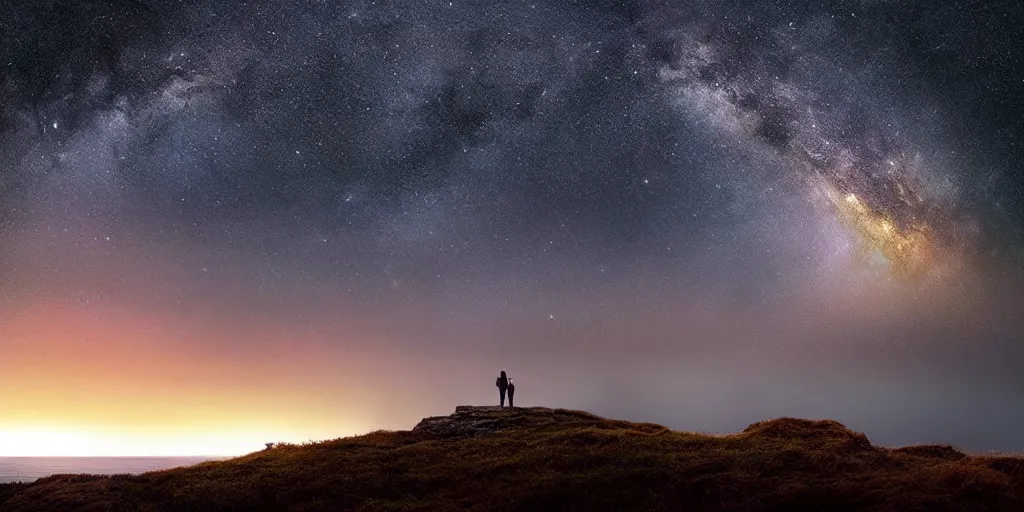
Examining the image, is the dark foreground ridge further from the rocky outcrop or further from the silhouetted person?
the silhouetted person

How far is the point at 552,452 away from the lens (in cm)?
2842

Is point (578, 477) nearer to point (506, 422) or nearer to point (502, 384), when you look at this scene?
point (506, 422)

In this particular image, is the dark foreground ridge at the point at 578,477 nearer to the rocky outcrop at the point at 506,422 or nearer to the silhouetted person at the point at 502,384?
the rocky outcrop at the point at 506,422

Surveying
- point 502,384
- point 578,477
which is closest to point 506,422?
point 502,384

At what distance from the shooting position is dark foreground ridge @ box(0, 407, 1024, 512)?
21.2 metres

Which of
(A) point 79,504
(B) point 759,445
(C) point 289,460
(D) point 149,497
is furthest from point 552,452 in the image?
(A) point 79,504

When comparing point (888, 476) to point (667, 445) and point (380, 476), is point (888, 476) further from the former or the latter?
point (380, 476)

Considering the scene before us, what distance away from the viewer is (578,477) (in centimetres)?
2400

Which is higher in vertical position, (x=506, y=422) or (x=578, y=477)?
(x=506, y=422)

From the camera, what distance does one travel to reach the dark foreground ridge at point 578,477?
21.2m

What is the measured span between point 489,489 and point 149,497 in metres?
13.2

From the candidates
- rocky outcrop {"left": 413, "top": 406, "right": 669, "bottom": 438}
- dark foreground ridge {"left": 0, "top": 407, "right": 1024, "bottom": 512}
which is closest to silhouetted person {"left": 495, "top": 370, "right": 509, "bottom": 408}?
rocky outcrop {"left": 413, "top": 406, "right": 669, "bottom": 438}

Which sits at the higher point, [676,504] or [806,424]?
[806,424]

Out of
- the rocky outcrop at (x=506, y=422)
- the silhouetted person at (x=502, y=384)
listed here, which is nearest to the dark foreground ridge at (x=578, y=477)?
the rocky outcrop at (x=506, y=422)
